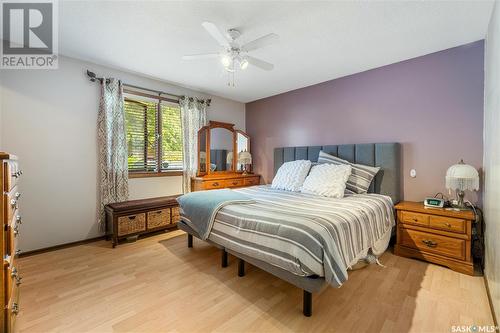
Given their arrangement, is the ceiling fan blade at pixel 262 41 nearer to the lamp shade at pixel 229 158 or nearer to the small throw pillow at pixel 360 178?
the small throw pillow at pixel 360 178

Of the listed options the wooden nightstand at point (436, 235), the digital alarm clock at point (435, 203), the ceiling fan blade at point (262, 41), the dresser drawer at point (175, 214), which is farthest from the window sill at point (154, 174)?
the digital alarm clock at point (435, 203)

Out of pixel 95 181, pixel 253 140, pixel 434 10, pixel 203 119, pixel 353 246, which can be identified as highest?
pixel 434 10

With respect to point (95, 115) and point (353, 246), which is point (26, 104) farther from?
point (353, 246)

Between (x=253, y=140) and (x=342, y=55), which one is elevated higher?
(x=342, y=55)

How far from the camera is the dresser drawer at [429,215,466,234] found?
2.20 meters

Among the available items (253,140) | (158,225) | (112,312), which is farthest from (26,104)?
(253,140)

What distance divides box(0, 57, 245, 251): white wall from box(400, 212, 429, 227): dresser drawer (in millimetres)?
4115

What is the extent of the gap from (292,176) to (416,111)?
1831mm

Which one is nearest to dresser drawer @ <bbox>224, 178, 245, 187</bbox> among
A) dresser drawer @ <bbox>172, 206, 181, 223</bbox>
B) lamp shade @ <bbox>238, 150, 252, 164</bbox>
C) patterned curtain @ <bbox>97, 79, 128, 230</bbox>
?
lamp shade @ <bbox>238, 150, 252, 164</bbox>

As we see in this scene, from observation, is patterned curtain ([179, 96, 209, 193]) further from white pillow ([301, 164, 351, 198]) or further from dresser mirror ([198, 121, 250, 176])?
white pillow ([301, 164, 351, 198])

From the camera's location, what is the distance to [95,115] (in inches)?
125

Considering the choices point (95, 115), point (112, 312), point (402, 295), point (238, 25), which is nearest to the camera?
point (112, 312)

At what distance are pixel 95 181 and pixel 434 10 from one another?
4397 mm

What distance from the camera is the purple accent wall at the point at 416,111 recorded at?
8.14ft
